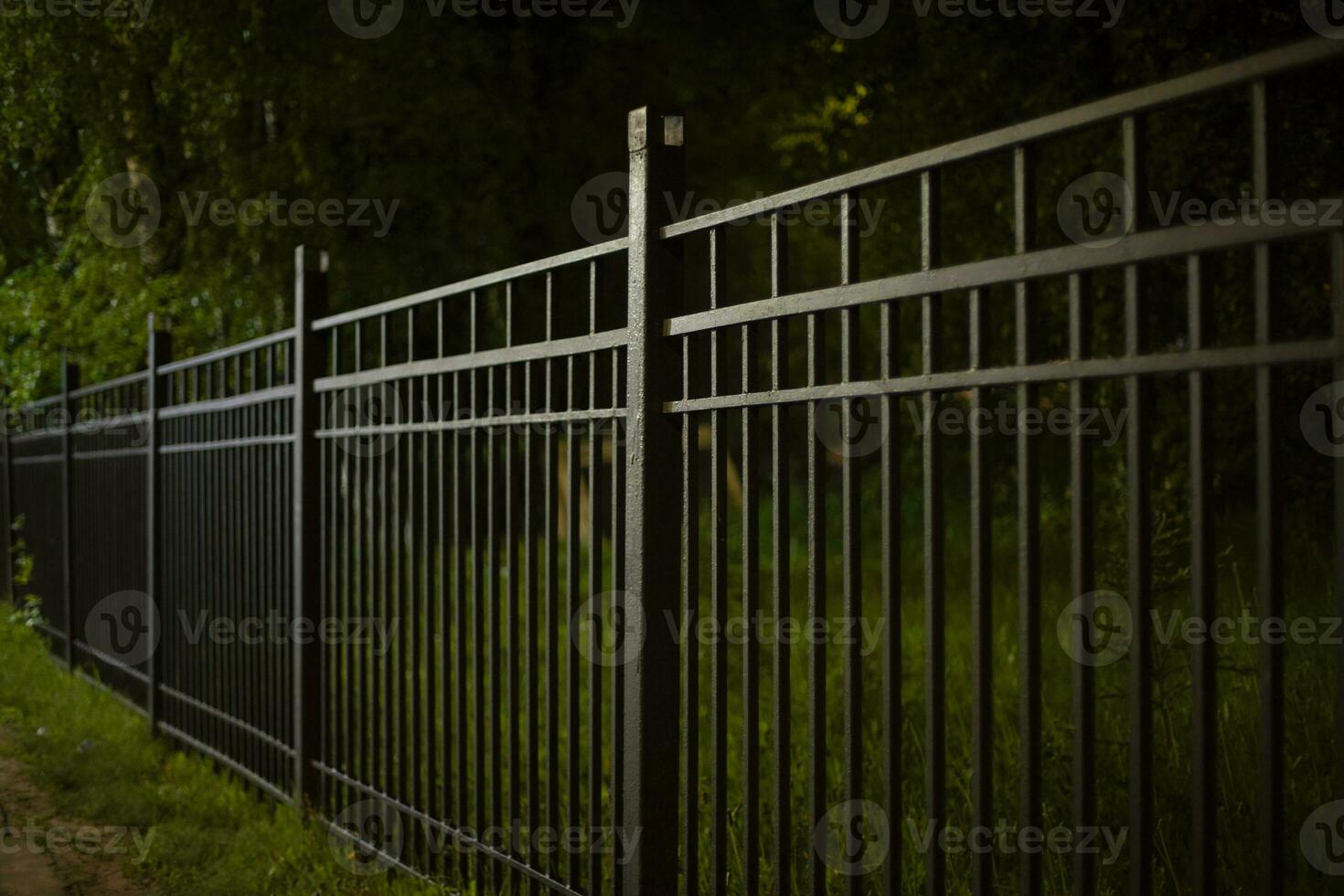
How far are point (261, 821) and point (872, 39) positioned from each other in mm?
8797

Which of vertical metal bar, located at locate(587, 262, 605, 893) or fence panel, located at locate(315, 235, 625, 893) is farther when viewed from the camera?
fence panel, located at locate(315, 235, 625, 893)

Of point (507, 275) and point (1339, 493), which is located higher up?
point (507, 275)

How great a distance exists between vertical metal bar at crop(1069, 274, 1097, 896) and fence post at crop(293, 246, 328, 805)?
3980mm

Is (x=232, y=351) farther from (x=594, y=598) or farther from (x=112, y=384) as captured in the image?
(x=594, y=598)

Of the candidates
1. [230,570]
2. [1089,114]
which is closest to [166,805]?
[230,570]

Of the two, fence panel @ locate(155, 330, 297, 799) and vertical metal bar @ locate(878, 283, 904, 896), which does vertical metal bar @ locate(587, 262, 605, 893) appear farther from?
fence panel @ locate(155, 330, 297, 799)

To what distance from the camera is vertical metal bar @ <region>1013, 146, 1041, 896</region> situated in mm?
2082

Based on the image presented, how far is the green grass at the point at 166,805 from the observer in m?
4.68

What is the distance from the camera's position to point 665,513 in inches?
123

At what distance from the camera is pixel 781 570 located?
271cm

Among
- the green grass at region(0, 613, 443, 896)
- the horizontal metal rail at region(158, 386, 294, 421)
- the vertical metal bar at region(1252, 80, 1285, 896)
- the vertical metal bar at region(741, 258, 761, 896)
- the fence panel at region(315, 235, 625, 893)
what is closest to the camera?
the vertical metal bar at region(1252, 80, 1285, 896)

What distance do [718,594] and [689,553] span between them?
0.20m

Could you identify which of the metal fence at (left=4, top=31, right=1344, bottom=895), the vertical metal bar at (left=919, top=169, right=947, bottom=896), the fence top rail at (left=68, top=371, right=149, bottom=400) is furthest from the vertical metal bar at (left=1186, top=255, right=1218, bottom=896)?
the fence top rail at (left=68, top=371, right=149, bottom=400)

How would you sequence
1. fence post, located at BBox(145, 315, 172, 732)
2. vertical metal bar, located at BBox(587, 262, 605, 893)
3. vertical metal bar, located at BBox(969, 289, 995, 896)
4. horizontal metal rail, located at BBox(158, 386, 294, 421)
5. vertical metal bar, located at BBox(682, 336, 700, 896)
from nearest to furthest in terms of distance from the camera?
vertical metal bar, located at BBox(969, 289, 995, 896) < vertical metal bar, located at BBox(682, 336, 700, 896) < vertical metal bar, located at BBox(587, 262, 605, 893) < horizontal metal rail, located at BBox(158, 386, 294, 421) < fence post, located at BBox(145, 315, 172, 732)
